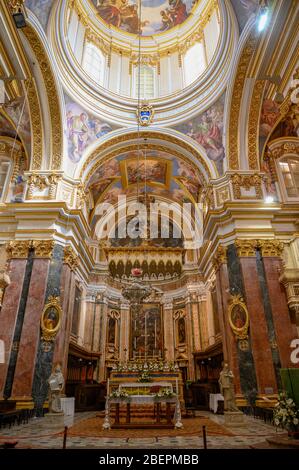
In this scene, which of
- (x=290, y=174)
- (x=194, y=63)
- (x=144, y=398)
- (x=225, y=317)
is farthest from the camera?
(x=194, y=63)

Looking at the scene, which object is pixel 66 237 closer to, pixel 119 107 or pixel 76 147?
pixel 76 147

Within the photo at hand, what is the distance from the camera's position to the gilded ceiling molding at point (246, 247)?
11.6 metres

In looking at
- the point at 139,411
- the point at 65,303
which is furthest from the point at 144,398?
the point at 65,303

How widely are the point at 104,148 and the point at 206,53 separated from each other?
6571 mm

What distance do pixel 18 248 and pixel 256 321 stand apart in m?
8.86

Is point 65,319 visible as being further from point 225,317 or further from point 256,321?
point 256,321

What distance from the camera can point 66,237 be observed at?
41.3ft

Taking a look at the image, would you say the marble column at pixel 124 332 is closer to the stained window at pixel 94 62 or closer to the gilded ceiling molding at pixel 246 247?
the gilded ceiling molding at pixel 246 247

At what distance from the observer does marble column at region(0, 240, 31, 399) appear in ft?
33.6

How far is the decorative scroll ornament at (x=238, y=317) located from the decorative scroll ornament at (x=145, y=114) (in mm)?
9056

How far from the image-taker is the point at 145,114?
594 inches

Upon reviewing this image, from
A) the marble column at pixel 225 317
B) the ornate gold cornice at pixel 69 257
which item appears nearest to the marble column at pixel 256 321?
the marble column at pixel 225 317

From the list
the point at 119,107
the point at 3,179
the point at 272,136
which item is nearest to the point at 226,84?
the point at 272,136

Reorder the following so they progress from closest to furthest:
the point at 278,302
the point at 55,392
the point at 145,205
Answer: the point at 55,392, the point at 278,302, the point at 145,205
